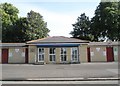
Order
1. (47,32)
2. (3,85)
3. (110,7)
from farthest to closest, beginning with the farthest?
1. (47,32)
2. (110,7)
3. (3,85)

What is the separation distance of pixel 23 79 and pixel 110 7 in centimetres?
4390

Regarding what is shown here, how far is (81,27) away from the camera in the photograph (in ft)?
209

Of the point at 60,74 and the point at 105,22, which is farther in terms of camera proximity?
the point at 105,22

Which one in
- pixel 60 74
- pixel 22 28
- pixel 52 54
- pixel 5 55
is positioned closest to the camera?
pixel 60 74

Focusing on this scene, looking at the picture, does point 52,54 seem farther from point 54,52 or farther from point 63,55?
point 63,55

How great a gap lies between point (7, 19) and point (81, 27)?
17.8m

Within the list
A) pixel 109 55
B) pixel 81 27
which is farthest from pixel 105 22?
pixel 109 55

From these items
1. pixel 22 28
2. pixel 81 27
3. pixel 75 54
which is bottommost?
pixel 75 54

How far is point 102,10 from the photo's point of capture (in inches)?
2226

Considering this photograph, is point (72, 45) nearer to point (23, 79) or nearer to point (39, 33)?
point (23, 79)

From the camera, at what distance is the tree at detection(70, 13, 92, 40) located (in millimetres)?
61978

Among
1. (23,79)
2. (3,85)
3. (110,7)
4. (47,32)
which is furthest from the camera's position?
(47,32)

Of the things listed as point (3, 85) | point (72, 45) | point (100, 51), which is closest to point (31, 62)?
point (72, 45)

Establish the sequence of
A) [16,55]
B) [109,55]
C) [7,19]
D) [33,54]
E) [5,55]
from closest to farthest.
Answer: [33,54], [16,55], [5,55], [109,55], [7,19]
